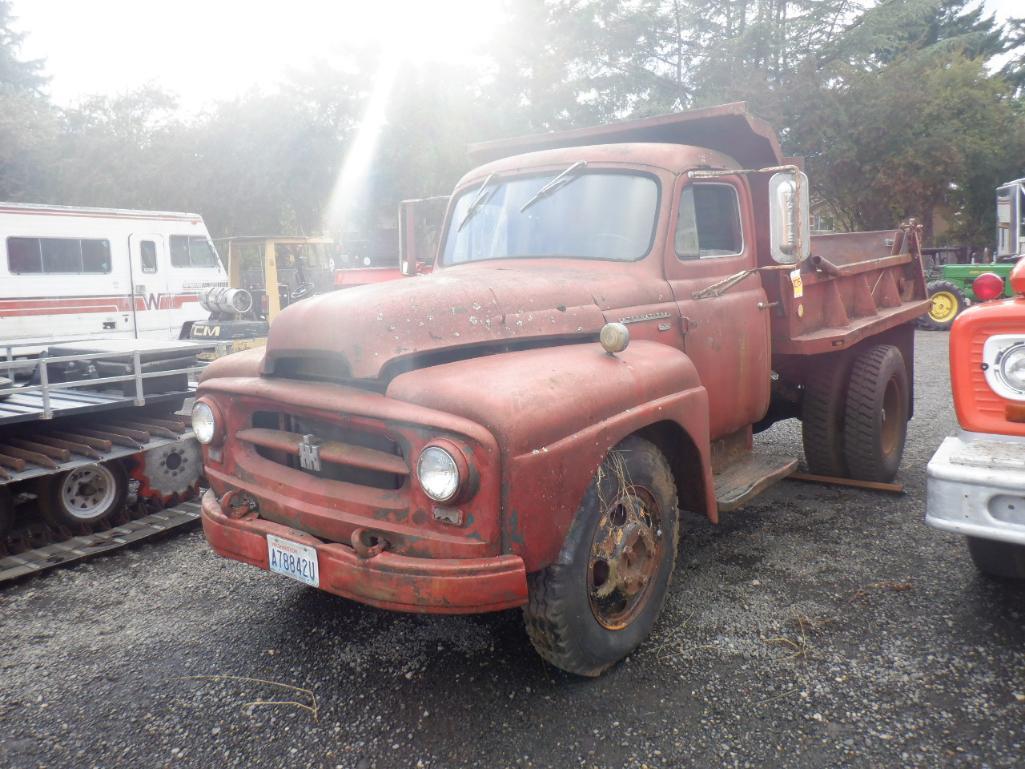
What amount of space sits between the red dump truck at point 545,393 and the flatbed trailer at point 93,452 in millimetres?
1829

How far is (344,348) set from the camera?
119 inches

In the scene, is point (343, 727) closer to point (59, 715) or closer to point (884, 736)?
point (59, 715)

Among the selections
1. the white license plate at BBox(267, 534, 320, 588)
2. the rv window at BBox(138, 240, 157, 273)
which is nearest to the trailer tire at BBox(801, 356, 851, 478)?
the white license plate at BBox(267, 534, 320, 588)

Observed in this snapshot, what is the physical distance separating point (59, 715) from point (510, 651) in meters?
1.79

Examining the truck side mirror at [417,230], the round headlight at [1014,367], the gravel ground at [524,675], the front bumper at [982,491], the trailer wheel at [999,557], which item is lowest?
the gravel ground at [524,675]

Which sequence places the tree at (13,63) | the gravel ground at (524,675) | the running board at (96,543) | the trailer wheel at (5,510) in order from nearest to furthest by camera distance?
the gravel ground at (524,675)
the running board at (96,543)
the trailer wheel at (5,510)
the tree at (13,63)

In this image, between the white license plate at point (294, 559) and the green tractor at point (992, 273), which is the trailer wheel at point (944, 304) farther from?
the white license plate at point (294, 559)

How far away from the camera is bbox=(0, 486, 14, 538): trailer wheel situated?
4789 mm

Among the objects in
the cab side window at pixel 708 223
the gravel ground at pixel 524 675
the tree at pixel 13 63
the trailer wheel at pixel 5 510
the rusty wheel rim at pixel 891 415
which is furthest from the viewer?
the tree at pixel 13 63

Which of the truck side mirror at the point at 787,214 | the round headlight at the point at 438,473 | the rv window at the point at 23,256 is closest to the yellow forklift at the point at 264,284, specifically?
the rv window at the point at 23,256

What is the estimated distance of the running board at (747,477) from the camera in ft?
13.3

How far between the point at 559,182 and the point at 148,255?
11.0 metres

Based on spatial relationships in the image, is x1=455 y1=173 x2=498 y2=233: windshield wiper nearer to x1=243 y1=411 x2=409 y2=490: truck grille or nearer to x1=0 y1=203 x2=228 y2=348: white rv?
x1=243 y1=411 x2=409 y2=490: truck grille

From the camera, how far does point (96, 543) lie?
4.96 meters
